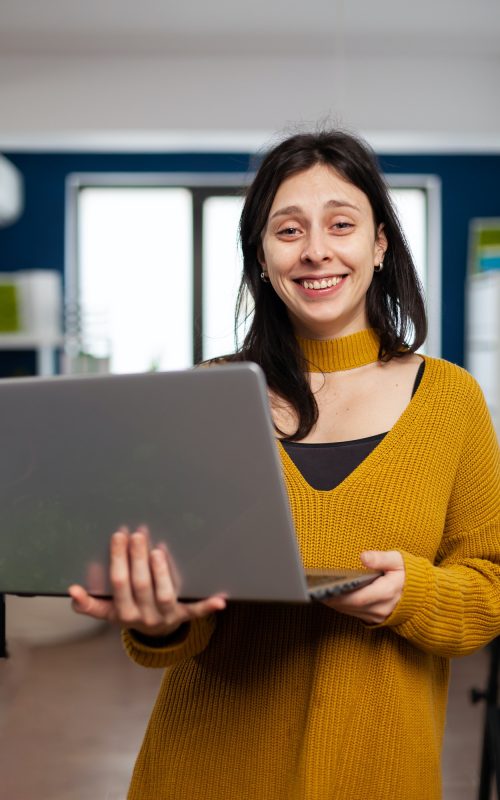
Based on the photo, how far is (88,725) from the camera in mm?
2920

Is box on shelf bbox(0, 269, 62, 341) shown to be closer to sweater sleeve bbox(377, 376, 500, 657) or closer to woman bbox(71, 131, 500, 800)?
woman bbox(71, 131, 500, 800)

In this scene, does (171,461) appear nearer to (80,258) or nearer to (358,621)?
(358,621)

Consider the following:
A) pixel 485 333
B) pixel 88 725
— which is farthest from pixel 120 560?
pixel 485 333

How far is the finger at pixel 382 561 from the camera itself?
86cm

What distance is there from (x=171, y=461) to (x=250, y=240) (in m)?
0.52

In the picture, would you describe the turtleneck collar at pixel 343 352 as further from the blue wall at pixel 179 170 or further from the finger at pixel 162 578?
the blue wall at pixel 179 170

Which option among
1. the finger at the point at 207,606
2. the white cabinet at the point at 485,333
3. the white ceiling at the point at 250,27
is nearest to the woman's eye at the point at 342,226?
the finger at the point at 207,606

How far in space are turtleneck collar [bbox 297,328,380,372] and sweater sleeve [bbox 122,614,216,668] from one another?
0.38 m

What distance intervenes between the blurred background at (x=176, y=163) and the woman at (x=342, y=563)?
1983mm

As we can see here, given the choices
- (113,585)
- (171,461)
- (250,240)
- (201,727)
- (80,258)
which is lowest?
(201,727)

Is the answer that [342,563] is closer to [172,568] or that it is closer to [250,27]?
[172,568]

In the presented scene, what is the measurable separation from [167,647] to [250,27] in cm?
441

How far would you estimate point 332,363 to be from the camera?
115cm

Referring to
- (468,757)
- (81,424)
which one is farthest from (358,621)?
(468,757)
